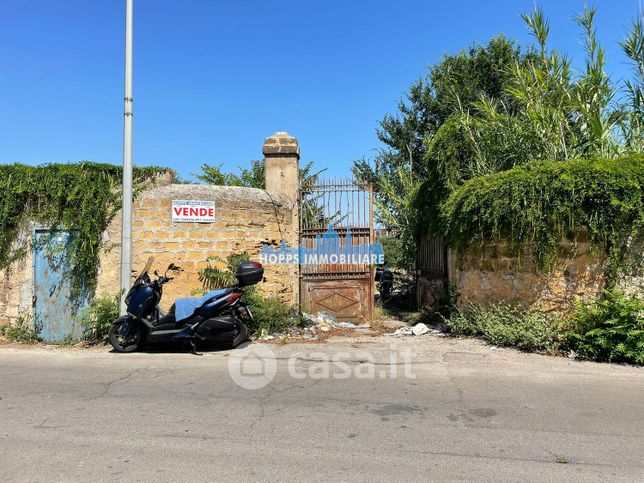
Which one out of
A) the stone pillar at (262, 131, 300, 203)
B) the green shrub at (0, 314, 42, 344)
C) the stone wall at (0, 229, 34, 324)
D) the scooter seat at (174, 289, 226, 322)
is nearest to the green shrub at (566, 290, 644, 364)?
the scooter seat at (174, 289, 226, 322)

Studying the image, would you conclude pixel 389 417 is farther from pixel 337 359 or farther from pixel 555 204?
pixel 555 204

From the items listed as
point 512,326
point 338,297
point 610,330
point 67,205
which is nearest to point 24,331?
point 67,205

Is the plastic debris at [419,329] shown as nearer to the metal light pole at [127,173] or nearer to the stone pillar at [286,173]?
the stone pillar at [286,173]

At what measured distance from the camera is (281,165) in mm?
9344

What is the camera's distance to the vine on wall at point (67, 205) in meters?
7.99

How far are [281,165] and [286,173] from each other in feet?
0.64

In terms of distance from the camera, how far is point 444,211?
819cm

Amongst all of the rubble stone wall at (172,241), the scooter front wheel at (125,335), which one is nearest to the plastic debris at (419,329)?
the rubble stone wall at (172,241)

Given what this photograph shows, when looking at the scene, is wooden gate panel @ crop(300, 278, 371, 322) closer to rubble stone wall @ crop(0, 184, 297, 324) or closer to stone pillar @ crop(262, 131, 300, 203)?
rubble stone wall @ crop(0, 184, 297, 324)

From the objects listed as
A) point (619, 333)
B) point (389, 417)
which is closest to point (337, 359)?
point (389, 417)

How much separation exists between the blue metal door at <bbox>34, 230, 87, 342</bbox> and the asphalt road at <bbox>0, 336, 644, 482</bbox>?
69.7 inches

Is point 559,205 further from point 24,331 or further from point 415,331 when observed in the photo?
point 24,331

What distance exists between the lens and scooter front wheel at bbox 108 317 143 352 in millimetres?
7113

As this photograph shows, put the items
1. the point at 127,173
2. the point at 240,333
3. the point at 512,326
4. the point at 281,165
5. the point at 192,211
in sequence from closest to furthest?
1. the point at 512,326
2. the point at 240,333
3. the point at 127,173
4. the point at 192,211
5. the point at 281,165
